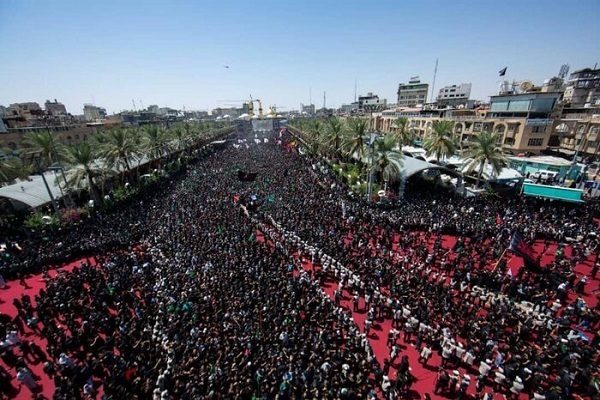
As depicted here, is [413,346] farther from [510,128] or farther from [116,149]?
[510,128]

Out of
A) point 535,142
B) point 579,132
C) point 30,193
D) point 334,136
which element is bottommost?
point 30,193

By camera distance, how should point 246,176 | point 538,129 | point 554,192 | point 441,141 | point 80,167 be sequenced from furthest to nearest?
point 538,129 < point 246,176 < point 441,141 < point 80,167 < point 554,192

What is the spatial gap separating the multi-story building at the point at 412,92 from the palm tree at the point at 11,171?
123237mm

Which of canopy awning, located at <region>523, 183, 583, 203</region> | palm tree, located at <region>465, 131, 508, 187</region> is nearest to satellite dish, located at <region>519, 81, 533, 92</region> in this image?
palm tree, located at <region>465, 131, 508, 187</region>

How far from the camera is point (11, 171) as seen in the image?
96.0ft

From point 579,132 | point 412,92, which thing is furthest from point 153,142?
point 412,92

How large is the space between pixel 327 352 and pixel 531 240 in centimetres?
1851

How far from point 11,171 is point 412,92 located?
5304 inches

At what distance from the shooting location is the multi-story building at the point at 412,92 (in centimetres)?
12288

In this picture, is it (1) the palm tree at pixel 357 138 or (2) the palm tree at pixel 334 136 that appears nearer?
(1) the palm tree at pixel 357 138

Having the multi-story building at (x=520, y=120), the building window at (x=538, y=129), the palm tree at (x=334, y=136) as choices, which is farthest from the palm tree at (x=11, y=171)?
the building window at (x=538, y=129)

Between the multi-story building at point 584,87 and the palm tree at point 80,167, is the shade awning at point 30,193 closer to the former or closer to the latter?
the palm tree at point 80,167

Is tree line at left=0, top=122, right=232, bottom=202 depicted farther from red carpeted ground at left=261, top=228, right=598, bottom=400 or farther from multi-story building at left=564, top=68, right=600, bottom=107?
multi-story building at left=564, top=68, right=600, bottom=107

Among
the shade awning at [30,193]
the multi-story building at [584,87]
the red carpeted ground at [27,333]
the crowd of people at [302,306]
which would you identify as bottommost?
the red carpeted ground at [27,333]
